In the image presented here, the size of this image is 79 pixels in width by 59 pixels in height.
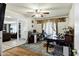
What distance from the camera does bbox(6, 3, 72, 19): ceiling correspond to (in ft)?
4.71

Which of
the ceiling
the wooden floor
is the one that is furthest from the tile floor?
the ceiling

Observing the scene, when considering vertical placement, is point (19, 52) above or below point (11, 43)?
below

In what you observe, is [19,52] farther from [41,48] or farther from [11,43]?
[41,48]

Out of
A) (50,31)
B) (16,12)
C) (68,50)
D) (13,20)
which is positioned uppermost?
(16,12)

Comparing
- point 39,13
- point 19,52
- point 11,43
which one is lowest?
point 19,52

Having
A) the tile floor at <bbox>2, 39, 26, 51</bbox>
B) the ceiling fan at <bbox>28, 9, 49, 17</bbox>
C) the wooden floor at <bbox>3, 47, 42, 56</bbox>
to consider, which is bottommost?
the wooden floor at <bbox>3, 47, 42, 56</bbox>

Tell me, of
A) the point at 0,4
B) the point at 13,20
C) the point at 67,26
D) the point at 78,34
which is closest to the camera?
the point at 78,34

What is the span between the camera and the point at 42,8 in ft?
4.95

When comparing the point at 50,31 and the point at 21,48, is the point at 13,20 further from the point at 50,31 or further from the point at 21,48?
the point at 50,31

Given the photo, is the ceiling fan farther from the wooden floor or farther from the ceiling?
the wooden floor

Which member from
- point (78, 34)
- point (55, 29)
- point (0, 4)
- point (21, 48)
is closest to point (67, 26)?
point (55, 29)

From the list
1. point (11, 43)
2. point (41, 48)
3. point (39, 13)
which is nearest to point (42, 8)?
point (39, 13)

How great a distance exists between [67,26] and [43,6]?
496mm

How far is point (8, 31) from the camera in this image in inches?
59.6
